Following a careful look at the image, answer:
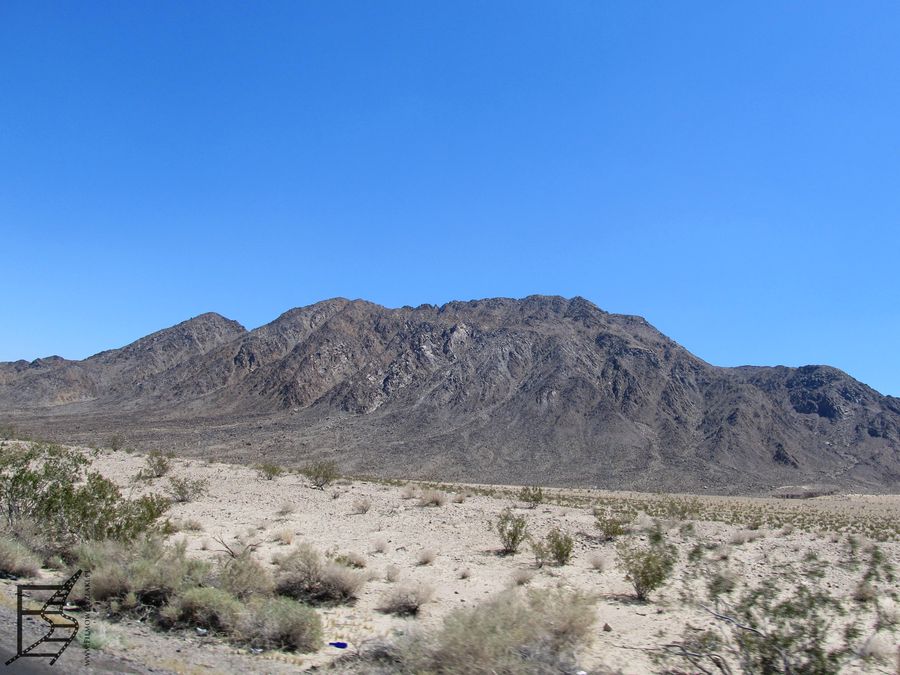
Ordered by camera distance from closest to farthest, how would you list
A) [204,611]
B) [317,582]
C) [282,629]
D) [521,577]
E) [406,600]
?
[282,629], [204,611], [406,600], [317,582], [521,577]

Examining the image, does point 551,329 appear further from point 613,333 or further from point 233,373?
point 233,373

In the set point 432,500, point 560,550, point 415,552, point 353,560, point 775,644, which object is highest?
point 775,644

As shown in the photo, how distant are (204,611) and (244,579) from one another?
133cm

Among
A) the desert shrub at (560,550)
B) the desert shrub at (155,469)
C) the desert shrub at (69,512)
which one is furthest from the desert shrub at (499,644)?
the desert shrub at (155,469)

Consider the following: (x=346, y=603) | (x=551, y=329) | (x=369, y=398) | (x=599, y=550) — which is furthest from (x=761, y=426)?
(x=346, y=603)

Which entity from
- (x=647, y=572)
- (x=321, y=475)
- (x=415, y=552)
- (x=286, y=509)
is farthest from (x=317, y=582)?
(x=321, y=475)

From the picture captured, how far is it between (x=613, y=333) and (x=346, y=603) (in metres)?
124

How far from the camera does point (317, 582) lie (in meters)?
12.1

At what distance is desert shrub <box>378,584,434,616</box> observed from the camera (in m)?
11.6

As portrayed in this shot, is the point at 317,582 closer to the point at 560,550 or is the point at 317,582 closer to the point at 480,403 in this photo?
the point at 560,550

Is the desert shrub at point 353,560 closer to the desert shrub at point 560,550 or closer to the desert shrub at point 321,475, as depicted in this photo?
the desert shrub at point 560,550

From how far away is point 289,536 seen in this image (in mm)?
17438

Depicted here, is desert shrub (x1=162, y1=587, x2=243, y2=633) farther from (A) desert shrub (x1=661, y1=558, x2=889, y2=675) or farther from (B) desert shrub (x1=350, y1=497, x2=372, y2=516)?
(B) desert shrub (x1=350, y1=497, x2=372, y2=516)

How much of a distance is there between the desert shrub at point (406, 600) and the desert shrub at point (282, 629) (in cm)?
227
